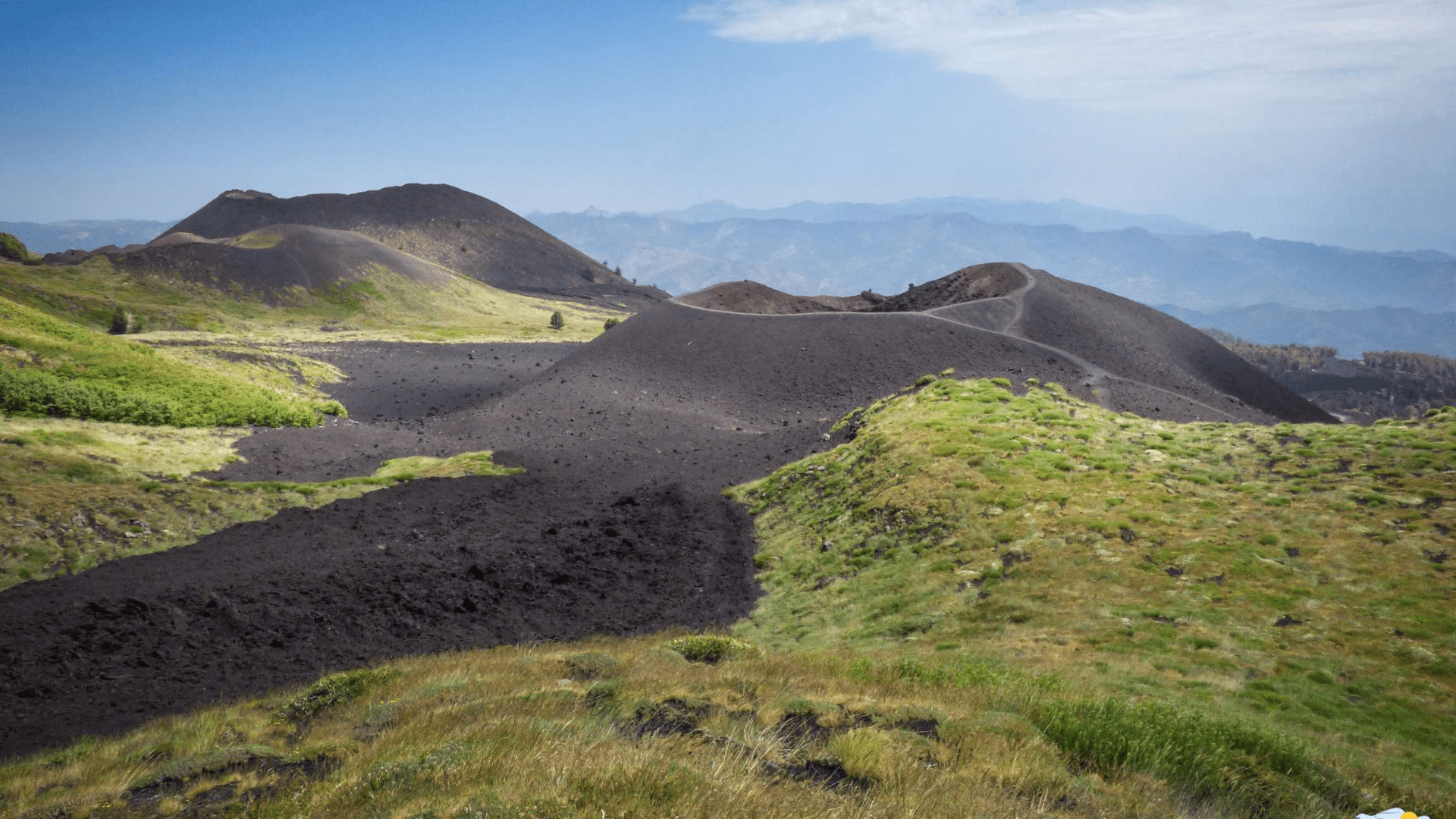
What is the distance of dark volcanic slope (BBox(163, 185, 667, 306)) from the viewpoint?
105 m

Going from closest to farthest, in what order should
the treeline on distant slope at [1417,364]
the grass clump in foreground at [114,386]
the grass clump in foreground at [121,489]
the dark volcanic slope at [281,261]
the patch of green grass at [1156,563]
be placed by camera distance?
1. the patch of green grass at [1156,563]
2. the grass clump in foreground at [121,489]
3. the grass clump in foreground at [114,386]
4. the dark volcanic slope at [281,261]
5. the treeline on distant slope at [1417,364]

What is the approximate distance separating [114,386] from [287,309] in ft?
145

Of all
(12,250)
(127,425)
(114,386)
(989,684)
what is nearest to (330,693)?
(989,684)

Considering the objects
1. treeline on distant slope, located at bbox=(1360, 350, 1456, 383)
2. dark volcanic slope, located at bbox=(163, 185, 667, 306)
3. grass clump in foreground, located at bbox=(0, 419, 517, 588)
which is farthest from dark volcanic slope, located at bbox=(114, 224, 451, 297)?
treeline on distant slope, located at bbox=(1360, 350, 1456, 383)

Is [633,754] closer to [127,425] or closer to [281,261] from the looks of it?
[127,425]

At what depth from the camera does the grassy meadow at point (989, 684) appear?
488 cm

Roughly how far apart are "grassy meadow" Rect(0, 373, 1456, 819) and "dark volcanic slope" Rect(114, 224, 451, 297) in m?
66.2

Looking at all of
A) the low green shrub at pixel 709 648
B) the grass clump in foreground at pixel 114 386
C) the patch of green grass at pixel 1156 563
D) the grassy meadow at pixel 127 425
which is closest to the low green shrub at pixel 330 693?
the low green shrub at pixel 709 648

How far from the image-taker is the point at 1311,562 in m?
11.2

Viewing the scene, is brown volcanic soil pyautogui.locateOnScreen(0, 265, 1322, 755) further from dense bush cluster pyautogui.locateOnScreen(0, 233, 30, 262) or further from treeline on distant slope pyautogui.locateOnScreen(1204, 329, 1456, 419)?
dense bush cluster pyautogui.locateOnScreen(0, 233, 30, 262)

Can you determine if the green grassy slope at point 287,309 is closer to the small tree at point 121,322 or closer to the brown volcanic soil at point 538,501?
the small tree at point 121,322

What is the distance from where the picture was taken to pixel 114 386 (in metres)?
23.7

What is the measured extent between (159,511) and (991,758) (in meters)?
18.1

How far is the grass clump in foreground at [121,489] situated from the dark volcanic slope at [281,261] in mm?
50008
